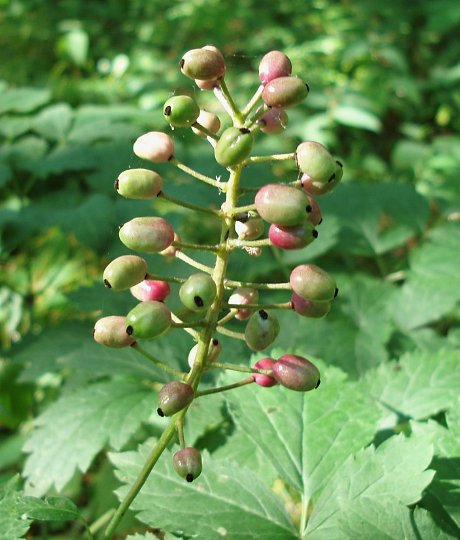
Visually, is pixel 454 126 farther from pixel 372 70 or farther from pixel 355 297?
pixel 355 297

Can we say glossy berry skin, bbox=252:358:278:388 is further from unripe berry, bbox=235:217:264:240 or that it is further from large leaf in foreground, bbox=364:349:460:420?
large leaf in foreground, bbox=364:349:460:420

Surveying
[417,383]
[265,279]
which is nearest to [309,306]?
[417,383]

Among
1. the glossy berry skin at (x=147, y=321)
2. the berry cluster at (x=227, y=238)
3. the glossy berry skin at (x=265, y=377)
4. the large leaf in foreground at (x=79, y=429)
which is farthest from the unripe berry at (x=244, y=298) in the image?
the large leaf in foreground at (x=79, y=429)

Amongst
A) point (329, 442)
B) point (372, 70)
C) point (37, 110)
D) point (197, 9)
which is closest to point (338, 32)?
point (372, 70)

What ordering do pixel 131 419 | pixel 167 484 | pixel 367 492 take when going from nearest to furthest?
1. pixel 367 492
2. pixel 167 484
3. pixel 131 419

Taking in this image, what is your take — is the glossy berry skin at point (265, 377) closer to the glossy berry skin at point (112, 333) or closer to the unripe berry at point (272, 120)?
the glossy berry skin at point (112, 333)

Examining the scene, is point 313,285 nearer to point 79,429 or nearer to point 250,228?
point 250,228
